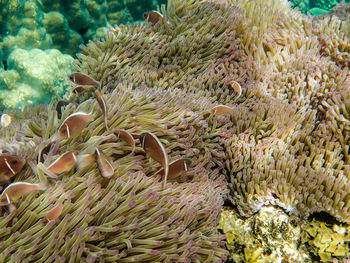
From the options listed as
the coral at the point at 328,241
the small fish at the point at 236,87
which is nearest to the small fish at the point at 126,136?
the small fish at the point at 236,87

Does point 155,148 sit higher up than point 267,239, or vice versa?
point 155,148

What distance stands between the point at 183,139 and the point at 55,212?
114 cm

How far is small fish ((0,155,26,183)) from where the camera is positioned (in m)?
1.68

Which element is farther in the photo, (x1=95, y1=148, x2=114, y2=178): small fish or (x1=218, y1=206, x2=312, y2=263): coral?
(x1=218, y1=206, x2=312, y2=263): coral

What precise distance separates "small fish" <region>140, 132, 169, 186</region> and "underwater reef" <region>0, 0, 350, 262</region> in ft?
0.05

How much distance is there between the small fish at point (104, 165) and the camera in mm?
1754

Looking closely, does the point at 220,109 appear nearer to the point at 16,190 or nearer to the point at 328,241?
the point at 328,241

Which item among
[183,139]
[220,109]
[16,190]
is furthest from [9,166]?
[220,109]

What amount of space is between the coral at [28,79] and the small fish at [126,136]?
388 cm

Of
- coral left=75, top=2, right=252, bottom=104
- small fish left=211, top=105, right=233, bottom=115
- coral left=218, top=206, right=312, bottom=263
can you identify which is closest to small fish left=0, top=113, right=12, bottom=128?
coral left=75, top=2, right=252, bottom=104

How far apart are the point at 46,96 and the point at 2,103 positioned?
2.48ft

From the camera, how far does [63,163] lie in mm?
1729

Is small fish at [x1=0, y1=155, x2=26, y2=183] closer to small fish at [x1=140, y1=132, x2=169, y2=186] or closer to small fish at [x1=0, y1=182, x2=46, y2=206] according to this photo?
small fish at [x1=0, y1=182, x2=46, y2=206]

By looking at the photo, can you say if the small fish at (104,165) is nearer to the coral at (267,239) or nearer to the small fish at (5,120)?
the small fish at (5,120)
